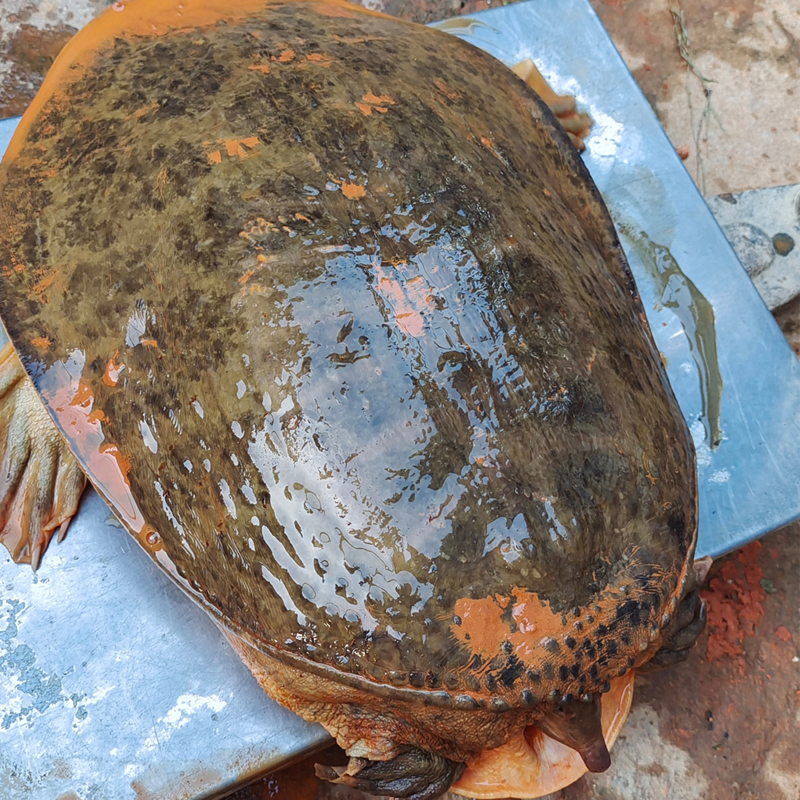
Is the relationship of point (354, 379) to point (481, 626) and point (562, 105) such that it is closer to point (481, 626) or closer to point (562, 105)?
point (481, 626)

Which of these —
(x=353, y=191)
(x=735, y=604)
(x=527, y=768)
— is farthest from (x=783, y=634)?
(x=353, y=191)

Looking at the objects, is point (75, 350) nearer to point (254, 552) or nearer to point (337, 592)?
point (254, 552)

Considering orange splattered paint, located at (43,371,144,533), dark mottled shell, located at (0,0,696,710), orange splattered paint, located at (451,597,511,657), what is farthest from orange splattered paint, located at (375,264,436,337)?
orange splattered paint, located at (43,371,144,533)

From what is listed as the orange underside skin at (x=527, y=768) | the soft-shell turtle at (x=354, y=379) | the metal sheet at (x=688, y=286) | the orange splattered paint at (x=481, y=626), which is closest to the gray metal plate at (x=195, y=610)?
the metal sheet at (x=688, y=286)

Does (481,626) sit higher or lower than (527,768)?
higher

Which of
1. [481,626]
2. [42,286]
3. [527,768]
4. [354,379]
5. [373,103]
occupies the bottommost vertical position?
[527,768]

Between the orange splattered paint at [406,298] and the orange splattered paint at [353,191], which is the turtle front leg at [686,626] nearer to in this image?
the orange splattered paint at [406,298]

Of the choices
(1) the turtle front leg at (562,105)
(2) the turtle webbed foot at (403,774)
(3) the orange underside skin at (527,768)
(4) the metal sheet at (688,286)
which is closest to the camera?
(2) the turtle webbed foot at (403,774)
